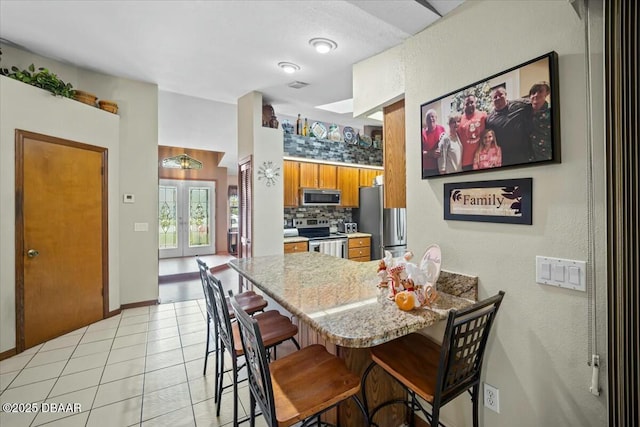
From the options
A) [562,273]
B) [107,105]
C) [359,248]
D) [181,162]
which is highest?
[107,105]

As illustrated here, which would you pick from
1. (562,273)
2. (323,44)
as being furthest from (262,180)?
(562,273)

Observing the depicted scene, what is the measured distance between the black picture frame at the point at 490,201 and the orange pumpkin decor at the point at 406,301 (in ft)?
1.76

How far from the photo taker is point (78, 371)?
2.33 m

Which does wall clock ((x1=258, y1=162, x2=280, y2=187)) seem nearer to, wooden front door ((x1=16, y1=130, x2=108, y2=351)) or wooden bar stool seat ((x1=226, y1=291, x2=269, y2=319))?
wooden front door ((x1=16, y1=130, x2=108, y2=351))

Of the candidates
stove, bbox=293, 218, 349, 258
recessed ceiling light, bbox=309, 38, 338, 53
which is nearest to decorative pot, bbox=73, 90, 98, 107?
recessed ceiling light, bbox=309, 38, 338, 53

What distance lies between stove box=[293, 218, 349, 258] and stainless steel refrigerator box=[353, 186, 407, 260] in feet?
1.77

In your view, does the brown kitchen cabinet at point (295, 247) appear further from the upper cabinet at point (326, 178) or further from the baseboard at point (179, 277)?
the baseboard at point (179, 277)

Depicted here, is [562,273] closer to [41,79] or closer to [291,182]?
[291,182]

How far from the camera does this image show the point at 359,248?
16.8 feet

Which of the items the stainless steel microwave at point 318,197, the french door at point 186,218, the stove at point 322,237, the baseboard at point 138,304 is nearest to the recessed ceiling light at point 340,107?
the stainless steel microwave at point 318,197

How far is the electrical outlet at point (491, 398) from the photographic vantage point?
140cm

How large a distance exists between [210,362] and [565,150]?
9.30 ft

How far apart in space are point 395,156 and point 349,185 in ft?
10.4

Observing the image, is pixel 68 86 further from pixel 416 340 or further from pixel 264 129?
pixel 416 340
